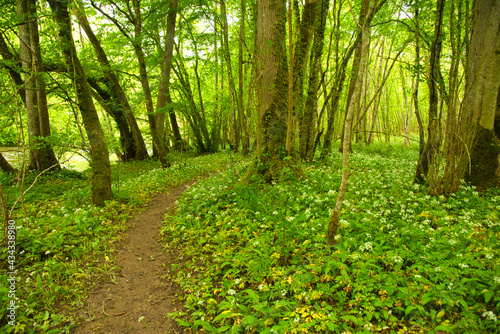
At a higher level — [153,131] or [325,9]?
[325,9]

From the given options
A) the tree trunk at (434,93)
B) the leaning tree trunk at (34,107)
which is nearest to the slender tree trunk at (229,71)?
the leaning tree trunk at (34,107)

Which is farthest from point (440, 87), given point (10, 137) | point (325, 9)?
point (10, 137)

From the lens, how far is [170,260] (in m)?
4.90

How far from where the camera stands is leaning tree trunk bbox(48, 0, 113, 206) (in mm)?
5988

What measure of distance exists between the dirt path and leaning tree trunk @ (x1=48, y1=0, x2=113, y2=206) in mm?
2175

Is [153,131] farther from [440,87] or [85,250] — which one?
[440,87]

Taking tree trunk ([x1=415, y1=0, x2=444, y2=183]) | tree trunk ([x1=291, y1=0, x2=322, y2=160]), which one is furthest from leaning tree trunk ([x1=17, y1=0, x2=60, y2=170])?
tree trunk ([x1=415, y1=0, x2=444, y2=183])

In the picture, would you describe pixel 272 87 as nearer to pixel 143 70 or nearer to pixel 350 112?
pixel 350 112

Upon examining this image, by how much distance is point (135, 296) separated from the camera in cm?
Answer: 398

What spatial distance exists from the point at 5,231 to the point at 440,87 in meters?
10.1

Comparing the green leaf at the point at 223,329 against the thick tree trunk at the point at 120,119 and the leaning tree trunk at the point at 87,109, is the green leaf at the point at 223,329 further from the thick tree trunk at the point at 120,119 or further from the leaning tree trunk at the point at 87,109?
the thick tree trunk at the point at 120,119

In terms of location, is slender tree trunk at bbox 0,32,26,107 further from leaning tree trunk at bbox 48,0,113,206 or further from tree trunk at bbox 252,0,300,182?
tree trunk at bbox 252,0,300,182

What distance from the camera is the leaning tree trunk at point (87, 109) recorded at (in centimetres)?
599

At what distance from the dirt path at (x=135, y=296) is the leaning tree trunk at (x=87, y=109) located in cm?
218
